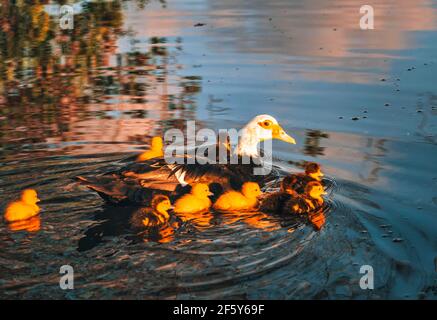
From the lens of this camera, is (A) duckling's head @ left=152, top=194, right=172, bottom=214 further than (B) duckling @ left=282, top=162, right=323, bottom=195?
No

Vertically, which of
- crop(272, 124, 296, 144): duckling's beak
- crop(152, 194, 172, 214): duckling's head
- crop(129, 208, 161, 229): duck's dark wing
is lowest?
crop(129, 208, 161, 229): duck's dark wing

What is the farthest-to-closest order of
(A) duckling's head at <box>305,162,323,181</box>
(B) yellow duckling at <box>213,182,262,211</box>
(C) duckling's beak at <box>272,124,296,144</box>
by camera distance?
(C) duckling's beak at <box>272,124,296,144</box>, (A) duckling's head at <box>305,162,323,181</box>, (B) yellow duckling at <box>213,182,262,211</box>

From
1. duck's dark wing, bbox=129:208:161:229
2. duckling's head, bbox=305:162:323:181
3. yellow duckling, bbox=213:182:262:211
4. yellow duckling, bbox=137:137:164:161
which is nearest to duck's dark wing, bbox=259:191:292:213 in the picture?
yellow duckling, bbox=213:182:262:211

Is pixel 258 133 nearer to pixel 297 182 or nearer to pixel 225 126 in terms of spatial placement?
pixel 225 126

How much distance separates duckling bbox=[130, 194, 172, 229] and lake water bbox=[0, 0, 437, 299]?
5.6 inches

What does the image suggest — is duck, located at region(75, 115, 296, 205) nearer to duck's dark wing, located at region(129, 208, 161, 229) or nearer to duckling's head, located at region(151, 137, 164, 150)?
duckling's head, located at region(151, 137, 164, 150)

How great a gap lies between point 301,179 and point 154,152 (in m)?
1.66

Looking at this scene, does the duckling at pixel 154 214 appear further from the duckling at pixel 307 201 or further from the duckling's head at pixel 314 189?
the duckling's head at pixel 314 189

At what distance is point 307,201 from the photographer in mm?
7508

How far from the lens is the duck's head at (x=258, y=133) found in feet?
30.0

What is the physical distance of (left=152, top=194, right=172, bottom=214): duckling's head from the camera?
723cm

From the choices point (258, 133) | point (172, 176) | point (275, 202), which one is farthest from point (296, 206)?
point (258, 133)

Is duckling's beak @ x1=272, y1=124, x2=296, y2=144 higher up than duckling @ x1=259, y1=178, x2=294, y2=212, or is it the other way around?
duckling's beak @ x1=272, y1=124, x2=296, y2=144
